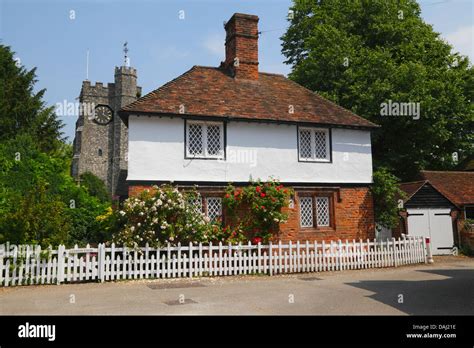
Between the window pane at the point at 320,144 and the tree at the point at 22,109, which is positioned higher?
the tree at the point at 22,109

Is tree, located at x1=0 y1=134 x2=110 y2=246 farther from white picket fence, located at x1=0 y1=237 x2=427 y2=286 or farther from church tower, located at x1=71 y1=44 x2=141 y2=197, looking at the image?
church tower, located at x1=71 y1=44 x2=141 y2=197

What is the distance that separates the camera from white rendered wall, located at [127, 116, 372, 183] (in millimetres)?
15289

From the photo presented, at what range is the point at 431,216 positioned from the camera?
2220 cm

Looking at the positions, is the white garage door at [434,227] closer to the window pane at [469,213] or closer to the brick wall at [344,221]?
the window pane at [469,213]

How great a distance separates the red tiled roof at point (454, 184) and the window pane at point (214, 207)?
1370 centimetres

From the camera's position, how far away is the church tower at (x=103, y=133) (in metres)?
57.4

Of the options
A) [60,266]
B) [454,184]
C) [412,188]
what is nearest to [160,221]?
[60,266]

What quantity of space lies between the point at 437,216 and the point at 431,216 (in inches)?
14.0

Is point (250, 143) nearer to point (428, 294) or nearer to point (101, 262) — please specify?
point (101, 262)

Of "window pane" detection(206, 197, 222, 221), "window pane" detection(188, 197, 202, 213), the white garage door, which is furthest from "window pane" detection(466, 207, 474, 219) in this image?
"window pane" detection(188, 197, 202, 213)

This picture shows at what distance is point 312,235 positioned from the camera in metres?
16.7

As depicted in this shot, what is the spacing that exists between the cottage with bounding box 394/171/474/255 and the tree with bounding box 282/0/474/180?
316 cm

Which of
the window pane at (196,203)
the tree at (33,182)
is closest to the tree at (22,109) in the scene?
the tree at (33,182)
